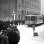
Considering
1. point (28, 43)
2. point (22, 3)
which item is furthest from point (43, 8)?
point (28, 43)

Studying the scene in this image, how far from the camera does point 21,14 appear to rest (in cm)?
4278

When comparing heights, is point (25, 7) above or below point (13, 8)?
above

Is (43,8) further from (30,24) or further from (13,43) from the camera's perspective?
(13,43)

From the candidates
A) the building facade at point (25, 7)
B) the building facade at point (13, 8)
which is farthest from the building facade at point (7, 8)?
the building facade at point (25, 7)

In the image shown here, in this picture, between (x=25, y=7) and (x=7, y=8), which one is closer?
(x=7, y=8)

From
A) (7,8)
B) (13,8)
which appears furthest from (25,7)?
(7,8)

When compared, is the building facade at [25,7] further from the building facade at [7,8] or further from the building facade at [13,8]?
the building facade at [7,8]

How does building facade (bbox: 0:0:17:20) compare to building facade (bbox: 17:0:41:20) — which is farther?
building facade (bbox: 17:0:41:20)

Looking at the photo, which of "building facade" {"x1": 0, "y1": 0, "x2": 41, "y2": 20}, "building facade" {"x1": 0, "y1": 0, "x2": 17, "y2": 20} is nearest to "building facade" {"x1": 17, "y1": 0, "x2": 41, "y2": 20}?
"building facade" {"x1": 0, "y1": 0, "x2": 41, "y2": 20}

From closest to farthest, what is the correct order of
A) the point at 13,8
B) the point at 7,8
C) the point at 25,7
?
the point at 13,8
the point at 7,8
the point at 25,7

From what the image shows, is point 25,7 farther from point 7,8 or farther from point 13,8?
point 7,8

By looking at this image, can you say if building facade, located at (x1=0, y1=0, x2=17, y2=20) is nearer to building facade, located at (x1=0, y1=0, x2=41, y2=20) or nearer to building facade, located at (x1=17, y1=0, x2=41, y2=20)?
building facade, located at (x1=0, y1=0, x2=41, y2=20)

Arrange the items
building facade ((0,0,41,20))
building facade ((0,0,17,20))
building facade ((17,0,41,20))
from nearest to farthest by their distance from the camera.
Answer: building facade ((0,0,41,20)) < building facade ((0,0,17,20)) < building facade ((17,0,41,20))

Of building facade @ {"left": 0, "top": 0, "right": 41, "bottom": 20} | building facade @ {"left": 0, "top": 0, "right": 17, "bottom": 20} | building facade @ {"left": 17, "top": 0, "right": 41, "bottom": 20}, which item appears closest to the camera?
building facade @ {"left": 0, "top": 0, "right": 41, "bottom": 20}
